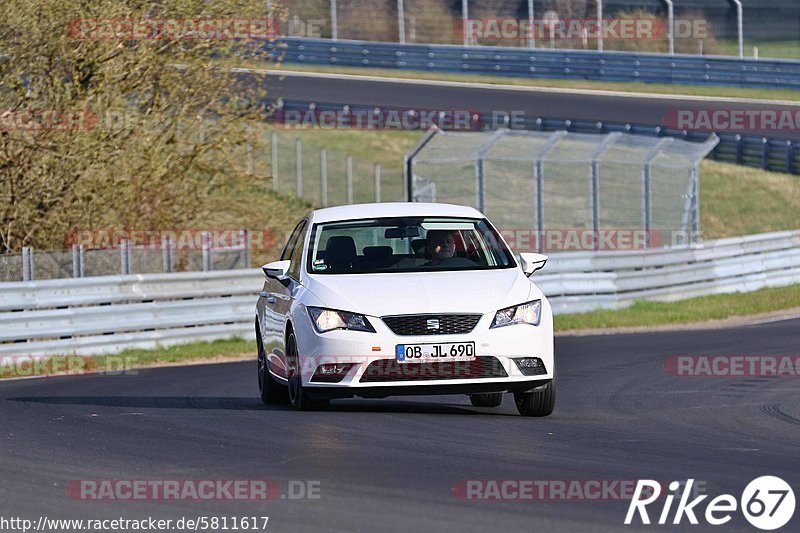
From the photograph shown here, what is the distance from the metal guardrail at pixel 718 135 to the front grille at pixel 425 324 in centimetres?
2466

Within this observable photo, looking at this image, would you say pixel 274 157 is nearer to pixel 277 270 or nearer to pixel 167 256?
pixel 167 256

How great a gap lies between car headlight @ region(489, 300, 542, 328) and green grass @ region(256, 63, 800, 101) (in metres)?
30.9

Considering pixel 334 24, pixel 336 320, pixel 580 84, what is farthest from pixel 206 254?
pixel 334 24

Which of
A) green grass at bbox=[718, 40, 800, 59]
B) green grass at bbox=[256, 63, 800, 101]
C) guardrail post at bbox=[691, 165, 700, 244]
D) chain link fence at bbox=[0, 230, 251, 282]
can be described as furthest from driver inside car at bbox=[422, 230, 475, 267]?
green grass at bbox=[718, 40, 800, 59]

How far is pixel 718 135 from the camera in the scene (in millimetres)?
36125

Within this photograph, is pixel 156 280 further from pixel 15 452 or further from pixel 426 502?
pixel 426 502

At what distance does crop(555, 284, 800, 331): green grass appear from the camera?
22516 mm

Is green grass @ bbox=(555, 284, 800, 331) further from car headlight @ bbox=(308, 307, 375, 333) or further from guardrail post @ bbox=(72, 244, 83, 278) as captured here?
car headlight @ bbox=(308, 307, 375, 333)

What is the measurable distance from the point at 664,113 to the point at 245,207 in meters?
15.7

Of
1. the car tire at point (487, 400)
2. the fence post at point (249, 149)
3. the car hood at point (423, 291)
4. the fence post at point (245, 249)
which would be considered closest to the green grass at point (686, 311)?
the fence post at point (245, 249)

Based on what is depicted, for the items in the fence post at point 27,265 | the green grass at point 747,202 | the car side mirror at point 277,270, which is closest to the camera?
the car side mirror at point 277,270

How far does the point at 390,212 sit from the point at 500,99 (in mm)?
29442

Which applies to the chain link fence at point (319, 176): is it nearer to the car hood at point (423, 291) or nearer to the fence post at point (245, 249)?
the fence post at point (245, 249)

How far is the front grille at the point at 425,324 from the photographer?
33.0ft
